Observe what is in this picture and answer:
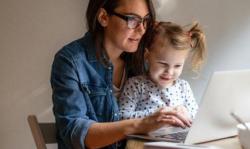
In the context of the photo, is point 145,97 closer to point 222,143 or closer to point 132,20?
point 132,20

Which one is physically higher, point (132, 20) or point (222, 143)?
point (132, 20)

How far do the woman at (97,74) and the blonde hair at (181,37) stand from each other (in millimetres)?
45

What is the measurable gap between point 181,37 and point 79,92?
0.42 m

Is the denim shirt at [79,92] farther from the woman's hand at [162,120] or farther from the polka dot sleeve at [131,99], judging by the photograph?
the woman's hand at [162,120]

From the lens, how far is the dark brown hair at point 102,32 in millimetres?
1297

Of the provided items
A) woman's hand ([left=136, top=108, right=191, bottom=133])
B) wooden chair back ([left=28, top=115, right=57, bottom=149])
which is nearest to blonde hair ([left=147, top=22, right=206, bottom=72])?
woman's hand ([left=136, top=108, right=191, bottom=133])

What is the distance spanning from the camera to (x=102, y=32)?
136 cm

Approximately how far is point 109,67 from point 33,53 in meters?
0.50

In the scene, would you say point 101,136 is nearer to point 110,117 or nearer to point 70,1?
point 110,117

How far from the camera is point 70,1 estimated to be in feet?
5.46

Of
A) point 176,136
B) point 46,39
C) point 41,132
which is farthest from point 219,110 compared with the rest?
point 46,39

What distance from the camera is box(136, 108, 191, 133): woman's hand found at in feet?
3.42

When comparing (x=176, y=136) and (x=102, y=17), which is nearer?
(x=176, y=136)

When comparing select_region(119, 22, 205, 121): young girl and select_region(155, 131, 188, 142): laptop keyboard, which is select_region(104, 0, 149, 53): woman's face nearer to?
select_region(119, 22, 205, 121): young girl
